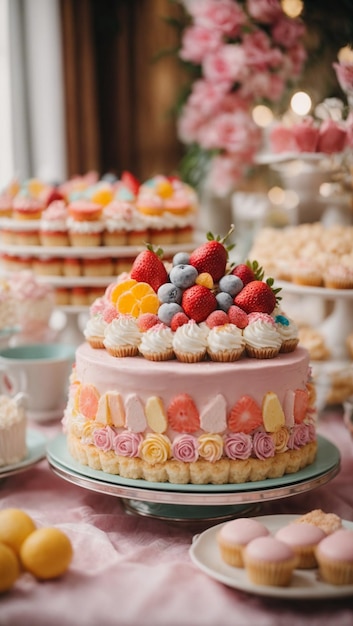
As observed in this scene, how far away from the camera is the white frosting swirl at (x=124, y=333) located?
2012mm

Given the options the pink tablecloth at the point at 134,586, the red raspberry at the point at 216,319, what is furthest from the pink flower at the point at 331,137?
the pink tablecloth at the point at 134,586

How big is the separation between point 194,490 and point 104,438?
26 centimetres

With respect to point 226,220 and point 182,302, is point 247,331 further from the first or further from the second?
point 226,220

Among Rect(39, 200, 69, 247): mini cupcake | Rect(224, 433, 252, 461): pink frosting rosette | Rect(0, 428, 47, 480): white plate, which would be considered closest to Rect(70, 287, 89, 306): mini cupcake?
Rect(39, 200, 69, 247): mini cupcake

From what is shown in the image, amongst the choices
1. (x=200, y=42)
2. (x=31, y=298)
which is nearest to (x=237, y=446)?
(x=31, y=298)

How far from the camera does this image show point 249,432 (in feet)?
6.40

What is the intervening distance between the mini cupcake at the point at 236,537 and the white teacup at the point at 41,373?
3.86 feet

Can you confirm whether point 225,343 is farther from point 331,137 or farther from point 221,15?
point 221,15

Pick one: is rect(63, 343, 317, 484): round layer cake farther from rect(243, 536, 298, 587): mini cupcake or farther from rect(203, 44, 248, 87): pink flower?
rect(203, 44, 248, 87): pink flower

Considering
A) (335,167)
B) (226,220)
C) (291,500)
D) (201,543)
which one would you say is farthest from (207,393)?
(226,220)

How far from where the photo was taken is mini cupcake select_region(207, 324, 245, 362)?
1951 millimetres

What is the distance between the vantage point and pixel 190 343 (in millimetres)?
1952

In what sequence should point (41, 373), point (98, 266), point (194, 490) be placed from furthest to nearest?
point (98, 266) < point (41, 373) < point (194, 490)

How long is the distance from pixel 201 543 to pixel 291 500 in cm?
53
